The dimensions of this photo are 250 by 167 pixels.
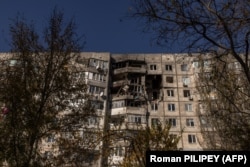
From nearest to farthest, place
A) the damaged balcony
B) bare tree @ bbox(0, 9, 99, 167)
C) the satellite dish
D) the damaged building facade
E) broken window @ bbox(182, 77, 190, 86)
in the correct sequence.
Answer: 1. bare tree @ bbox(0, 9, 99, 167)
2. the damaged building facade
3. the satellite dish
4. broken window @ bbox(182, 77, 190, 86)
5. the damaged balcony

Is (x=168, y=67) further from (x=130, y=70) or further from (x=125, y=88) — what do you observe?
(x=125, y=88)

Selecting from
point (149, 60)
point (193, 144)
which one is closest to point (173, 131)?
point (193, 144)

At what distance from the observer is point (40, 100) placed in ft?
42.0

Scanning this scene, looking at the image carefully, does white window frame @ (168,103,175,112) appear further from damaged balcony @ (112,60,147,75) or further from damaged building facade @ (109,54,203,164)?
damaged balcony @ (112,60,147,75)

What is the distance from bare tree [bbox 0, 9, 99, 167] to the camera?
38.6 ft

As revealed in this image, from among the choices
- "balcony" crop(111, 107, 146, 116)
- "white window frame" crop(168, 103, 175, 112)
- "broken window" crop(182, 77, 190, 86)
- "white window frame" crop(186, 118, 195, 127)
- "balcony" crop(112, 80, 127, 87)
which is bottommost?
"white window frame" crop(186, 118, 195, 127)

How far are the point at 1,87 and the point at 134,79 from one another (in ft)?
109

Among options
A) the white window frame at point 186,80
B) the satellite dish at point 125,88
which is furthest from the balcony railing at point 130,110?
the white window frame at point 186,80

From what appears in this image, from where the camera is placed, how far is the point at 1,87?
12.5 meters

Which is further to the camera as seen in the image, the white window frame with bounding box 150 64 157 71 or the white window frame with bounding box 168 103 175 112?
the white window frame with bounding box 150 64 157 71

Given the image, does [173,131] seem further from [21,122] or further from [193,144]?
[21,122]

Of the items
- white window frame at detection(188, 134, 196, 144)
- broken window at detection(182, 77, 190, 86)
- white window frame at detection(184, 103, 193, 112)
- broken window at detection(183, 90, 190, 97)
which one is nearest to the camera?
white window frame at detection(188, 134, 196, 144)

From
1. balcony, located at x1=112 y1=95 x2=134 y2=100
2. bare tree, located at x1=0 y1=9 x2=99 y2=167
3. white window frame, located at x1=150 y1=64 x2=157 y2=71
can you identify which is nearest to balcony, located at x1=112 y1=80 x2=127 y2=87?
balcony, located at x1=112 y1=95 x2=134 y2=100

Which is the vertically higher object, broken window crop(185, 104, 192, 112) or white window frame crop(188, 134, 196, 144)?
broken window crop(185, 104, 192, 112)
